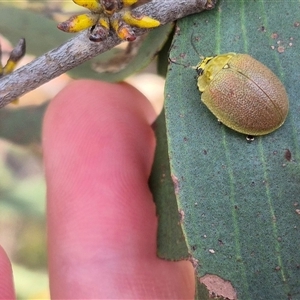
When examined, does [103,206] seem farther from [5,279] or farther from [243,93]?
[243,93]

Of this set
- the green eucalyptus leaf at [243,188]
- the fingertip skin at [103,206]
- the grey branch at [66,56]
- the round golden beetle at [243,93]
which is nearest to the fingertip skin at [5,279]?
the fingertip skin at [103,206]

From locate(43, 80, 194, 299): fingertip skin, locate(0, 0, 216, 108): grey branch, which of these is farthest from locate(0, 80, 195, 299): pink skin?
locate(0, 0, 216, 108): grey branch

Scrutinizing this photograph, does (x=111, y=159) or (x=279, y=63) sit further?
(x=111, y=159)

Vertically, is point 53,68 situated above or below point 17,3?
above

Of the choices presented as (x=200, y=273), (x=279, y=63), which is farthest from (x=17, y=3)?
(x=200, y=273)

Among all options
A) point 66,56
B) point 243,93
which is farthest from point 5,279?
point 243,93

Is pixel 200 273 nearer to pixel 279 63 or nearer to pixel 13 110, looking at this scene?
pixel 279 63

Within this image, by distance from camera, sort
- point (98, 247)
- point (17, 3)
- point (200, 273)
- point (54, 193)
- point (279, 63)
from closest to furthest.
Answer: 1. point (200, 273)
2. point (279, 63)
3. point (98, 247)
4. point (54, 193)
5. point (17, 3)

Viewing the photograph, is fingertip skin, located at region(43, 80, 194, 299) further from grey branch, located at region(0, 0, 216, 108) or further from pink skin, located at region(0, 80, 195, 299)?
grey branch, located at region(0, 0, 216, 108)
